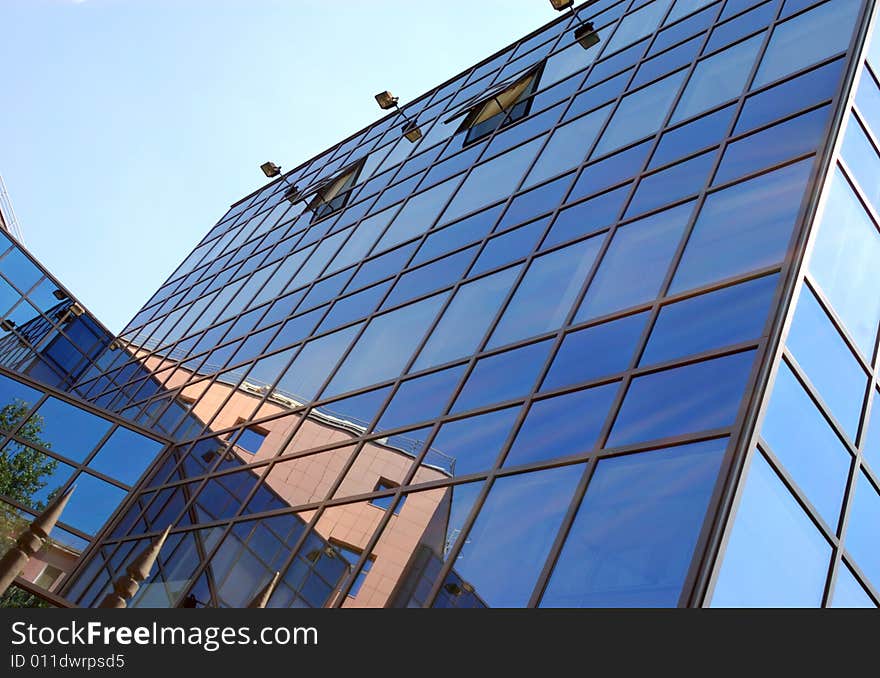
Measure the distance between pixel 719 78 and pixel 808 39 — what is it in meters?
1.80

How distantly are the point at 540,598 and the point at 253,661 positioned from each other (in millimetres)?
3570

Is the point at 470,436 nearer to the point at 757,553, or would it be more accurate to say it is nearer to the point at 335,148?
the point at 757,553

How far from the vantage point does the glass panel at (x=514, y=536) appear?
11.0m

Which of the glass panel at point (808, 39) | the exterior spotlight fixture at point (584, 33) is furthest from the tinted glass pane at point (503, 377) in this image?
the exterior spotlight fixture at point (584, 33)

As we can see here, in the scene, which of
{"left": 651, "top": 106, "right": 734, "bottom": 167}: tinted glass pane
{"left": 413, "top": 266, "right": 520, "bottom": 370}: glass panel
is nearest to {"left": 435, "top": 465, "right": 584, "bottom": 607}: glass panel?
{"left": 413, "top": 266, "right": 520, "bottom": 370}: glass panel

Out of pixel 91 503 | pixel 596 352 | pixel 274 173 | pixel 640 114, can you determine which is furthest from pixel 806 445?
pixel 274 173

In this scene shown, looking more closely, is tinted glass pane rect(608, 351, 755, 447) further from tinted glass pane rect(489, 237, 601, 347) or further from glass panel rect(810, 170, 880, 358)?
tinted glass pane rect(489, 237, 601, 347)

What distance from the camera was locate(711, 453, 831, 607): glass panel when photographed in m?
9.49

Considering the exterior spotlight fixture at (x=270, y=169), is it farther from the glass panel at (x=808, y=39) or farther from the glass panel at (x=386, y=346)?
the glass panel at (x=808, y=39)

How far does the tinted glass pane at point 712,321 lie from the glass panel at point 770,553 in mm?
2034

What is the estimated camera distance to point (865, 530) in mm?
11492

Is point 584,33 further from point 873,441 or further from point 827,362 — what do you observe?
point 873,441

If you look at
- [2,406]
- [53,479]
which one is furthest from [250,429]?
[2,406]

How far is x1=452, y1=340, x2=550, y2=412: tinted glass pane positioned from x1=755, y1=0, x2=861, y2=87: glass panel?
711 cm
